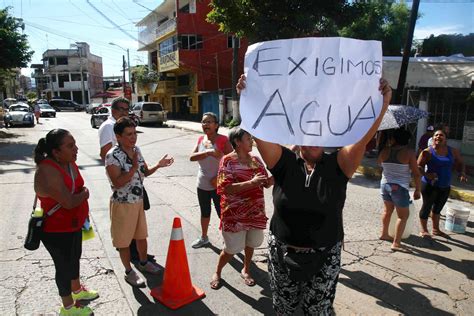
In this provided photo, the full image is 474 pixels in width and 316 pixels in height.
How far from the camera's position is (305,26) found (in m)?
12.0

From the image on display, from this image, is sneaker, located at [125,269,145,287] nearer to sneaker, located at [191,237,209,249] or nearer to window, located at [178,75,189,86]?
sneaker, located at [191,237,209,249]

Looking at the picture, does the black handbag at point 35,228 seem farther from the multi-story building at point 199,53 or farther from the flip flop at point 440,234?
the multi-story building at point 199,53

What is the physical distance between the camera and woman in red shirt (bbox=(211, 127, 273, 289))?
11.8 ft

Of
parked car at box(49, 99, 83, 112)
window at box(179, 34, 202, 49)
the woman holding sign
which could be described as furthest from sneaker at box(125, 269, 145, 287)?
parked car at box(49, 99, 83, 112)

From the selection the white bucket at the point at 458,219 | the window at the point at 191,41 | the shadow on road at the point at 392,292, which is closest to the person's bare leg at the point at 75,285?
the shadow on road at the point at 392,292

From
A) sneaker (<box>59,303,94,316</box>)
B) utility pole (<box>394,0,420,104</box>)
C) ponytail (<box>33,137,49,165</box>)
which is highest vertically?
utility pole (<box>394,0,420,104</box>)

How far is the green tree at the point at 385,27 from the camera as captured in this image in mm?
19562

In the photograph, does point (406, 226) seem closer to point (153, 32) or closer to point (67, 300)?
point (67, 300)

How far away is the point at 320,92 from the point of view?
227cm

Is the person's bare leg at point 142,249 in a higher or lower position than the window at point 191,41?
lower

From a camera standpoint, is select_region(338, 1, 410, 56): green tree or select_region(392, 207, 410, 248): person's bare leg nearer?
select_region(392, 207, 410, 248): person's bare leg

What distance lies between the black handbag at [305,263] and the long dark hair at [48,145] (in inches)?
77.1

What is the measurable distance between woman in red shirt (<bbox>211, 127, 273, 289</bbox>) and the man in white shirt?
138 cm

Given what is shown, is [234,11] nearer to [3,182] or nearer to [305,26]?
[305,26]
